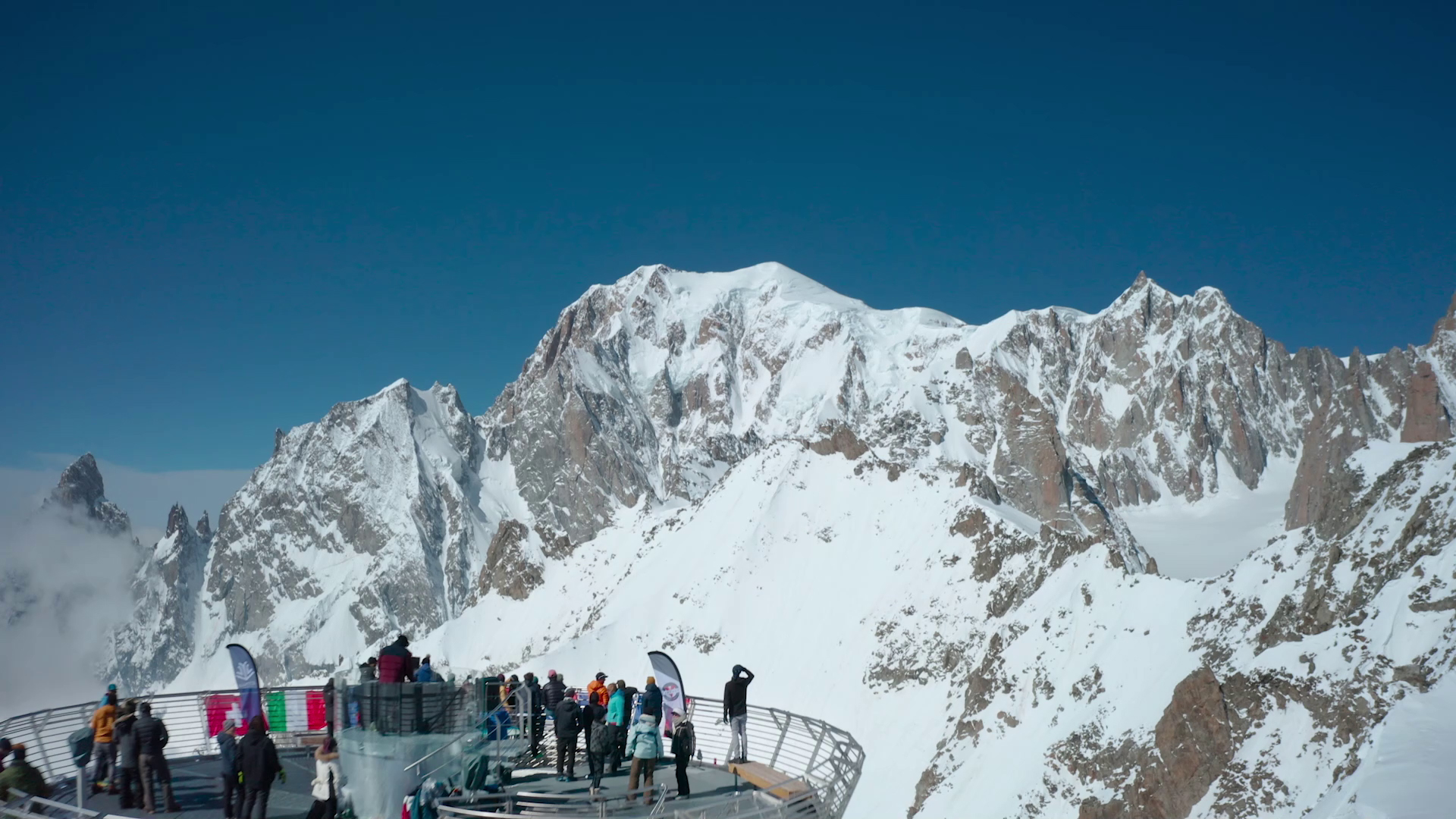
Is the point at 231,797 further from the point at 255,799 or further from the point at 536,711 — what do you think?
the point at 536,711

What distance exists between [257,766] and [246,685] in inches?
170

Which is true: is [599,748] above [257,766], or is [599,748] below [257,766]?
below

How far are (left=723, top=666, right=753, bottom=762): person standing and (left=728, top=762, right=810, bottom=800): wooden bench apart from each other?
24cm

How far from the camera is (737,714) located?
58.1 feet

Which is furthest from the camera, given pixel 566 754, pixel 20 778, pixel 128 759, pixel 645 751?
pixel 566 754

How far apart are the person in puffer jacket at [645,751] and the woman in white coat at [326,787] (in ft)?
12.5

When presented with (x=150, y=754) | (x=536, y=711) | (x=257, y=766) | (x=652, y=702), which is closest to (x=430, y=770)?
(x=257, y=766)

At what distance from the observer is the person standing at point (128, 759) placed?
13922mm

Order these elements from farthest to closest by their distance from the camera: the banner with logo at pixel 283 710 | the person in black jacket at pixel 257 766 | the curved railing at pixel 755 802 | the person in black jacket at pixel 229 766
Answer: the banner with logo at pixel 283 710
the person in black jacket at pixel 229 766
the curved railing at pixel 755 802
the person in black jacket at pixel 257 766

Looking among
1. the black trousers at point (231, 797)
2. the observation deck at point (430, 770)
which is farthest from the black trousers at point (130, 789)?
the black trousers at point (231, 797)

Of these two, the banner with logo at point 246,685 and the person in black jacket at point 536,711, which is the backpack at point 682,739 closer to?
the person in black jacket at point 536,711

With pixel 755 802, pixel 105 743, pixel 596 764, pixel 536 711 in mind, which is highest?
pixel 105 743

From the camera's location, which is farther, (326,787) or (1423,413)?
(1423,413)

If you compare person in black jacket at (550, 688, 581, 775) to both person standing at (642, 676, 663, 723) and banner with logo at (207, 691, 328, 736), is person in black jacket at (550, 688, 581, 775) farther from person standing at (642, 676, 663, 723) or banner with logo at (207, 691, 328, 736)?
banner with logo at (207, 691, 328, 736)
